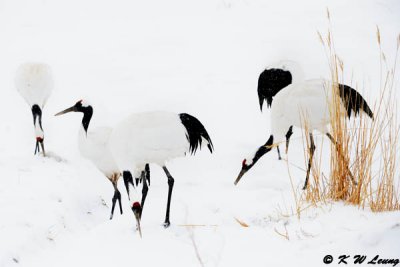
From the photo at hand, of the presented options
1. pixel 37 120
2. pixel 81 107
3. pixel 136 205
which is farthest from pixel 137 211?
pixel 37 120

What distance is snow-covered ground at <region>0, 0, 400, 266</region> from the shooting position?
10.0 ft

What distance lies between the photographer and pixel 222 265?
2740mm

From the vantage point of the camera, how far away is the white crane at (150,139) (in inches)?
161

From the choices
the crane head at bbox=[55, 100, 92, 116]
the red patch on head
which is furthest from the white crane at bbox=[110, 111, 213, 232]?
the crane head at bbox=[55, 100, 92, 116]

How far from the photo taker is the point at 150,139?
160 inches

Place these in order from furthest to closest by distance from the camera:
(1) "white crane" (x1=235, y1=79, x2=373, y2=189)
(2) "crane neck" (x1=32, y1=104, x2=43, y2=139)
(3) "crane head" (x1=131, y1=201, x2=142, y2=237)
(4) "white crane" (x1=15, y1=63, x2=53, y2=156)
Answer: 1. (4) "white crane" (x1=15, y1=63, x2=53, y2=156)
2. (2) "crane neck" (x1=32, y1=104, x2=43, y2=139)
3. (1) "white crane" (x1=235, y1=79, x2=373, y2=189)
4. (3) "crane head" (x1=131, y1=201, x2=142, y2=237)

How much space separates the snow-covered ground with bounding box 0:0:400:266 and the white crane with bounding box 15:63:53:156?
0.42 m

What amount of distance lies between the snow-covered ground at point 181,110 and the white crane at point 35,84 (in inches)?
16.4

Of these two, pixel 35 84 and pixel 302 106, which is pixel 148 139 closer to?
pixel 302 106

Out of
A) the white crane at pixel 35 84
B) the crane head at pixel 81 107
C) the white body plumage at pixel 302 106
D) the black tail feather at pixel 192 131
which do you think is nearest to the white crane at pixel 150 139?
the black tail feather at pixel 192 131

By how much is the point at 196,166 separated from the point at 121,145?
1.61 metres

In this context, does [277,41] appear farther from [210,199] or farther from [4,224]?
[4,224]

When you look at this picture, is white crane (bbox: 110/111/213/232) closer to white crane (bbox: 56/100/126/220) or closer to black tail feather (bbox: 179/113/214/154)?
black tail feather (bbox: 179/113/214/154)

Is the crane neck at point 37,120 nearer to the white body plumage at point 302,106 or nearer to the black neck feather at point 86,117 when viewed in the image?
the black neck feather at point 86,117
